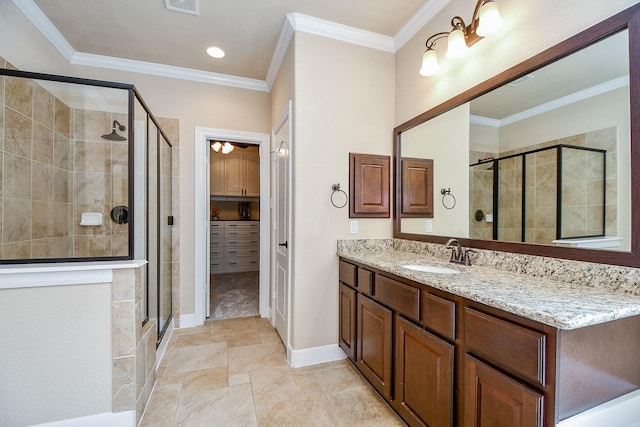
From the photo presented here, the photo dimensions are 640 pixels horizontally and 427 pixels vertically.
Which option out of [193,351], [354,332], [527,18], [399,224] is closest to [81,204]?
[193,351]

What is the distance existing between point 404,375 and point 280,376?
103 cm

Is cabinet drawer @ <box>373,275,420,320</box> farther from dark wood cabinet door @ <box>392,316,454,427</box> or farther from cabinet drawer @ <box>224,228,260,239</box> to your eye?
cabinet drawer @ <box>224,228,260,239</box>

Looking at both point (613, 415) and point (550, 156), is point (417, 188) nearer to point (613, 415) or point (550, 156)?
point (550, 156)

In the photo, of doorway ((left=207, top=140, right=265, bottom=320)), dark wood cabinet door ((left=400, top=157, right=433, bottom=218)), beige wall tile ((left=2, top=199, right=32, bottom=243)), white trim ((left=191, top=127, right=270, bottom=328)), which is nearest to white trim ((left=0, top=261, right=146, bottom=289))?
beige wall tile ((left=2, top=199, right=32, bottom=243))

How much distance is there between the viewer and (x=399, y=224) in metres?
2.45

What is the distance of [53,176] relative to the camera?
7.61 feet

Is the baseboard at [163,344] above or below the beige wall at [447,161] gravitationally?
below

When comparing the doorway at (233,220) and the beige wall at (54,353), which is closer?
the beige wall at (54,353)

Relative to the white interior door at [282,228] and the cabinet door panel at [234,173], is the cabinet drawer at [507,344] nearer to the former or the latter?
the white interior door at [282,228]

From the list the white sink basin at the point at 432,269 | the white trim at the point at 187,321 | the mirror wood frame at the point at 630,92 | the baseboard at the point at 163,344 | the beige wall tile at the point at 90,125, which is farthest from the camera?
the white trim at the point at 187,321

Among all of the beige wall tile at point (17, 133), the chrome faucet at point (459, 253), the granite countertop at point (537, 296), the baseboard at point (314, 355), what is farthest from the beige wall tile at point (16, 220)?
the chrome faucet at point (459, 253)

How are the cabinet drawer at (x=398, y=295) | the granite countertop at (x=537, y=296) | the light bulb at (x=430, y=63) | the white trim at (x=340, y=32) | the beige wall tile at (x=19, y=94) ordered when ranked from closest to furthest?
the granite countertop at (x=537, y=296)
the cabinet drawer at (x=398, y=295)
the beige wall tile at (x=19, y=94)
the light bulb at (x=430, y=63)
the white trim at (x=340, y=32)

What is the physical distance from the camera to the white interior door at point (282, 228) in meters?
2.43

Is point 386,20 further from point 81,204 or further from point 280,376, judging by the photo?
point 81,204
